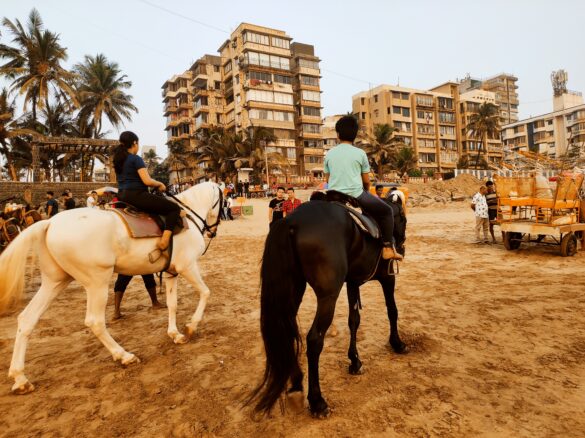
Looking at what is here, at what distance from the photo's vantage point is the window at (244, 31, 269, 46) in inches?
2093

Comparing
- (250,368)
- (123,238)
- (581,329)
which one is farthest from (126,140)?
(581,329)

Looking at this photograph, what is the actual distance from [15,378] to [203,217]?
295cm

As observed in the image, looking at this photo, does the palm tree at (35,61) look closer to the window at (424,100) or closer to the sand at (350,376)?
the sand at (350,376)

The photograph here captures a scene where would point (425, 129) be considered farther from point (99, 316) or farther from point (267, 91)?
point (99, 316)

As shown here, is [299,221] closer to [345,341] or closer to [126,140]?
[345,341]

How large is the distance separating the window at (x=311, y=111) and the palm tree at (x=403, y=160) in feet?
49.4

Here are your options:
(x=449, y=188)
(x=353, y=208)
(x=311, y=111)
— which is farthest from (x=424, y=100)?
(x=353, y=208)

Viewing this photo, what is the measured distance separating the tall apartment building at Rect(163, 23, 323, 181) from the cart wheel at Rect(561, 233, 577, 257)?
4452 centimetres

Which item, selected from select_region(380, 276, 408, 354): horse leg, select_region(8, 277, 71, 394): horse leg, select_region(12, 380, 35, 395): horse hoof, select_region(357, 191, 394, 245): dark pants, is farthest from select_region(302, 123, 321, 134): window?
select_region(12, 380, 35, 395): horse hoof

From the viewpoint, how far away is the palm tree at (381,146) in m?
51.8

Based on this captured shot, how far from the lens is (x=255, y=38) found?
53.9m

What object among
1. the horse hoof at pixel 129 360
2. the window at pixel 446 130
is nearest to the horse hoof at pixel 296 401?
the horse hoof at pixel 129 360

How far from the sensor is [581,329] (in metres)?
4.72

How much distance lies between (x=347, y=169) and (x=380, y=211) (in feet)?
1.96
